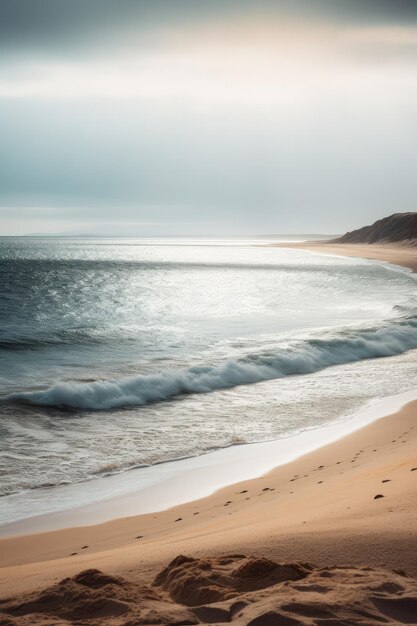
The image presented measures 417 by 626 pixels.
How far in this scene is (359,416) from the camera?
1202 cm

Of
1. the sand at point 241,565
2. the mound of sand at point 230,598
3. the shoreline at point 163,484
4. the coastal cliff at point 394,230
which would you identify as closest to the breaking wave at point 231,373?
the shoreline at point 163,484

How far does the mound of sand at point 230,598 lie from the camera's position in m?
3.30

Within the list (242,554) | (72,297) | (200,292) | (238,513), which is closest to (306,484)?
(238,513)

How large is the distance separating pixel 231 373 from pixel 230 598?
1266 cm

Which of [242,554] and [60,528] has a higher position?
[242,554]

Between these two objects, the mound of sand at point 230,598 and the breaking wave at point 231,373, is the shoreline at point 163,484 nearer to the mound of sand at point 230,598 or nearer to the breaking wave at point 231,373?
the mound of sand at point 230,598

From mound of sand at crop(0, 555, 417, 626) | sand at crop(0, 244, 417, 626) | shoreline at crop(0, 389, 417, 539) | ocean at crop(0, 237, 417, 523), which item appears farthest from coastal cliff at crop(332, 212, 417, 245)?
mound of sand at crop(0, 555, 417, 626)

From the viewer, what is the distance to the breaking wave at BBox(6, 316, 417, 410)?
13.6 m

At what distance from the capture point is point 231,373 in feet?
53.1

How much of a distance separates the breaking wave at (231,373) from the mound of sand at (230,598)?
9587 millimetres

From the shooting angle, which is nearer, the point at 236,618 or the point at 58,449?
the point at 236,618

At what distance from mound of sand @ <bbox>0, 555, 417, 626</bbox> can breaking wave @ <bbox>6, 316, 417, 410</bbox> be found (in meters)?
9.59

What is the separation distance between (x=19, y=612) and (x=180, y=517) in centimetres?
324

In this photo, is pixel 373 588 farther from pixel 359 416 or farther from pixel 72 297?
pixel 72 297
